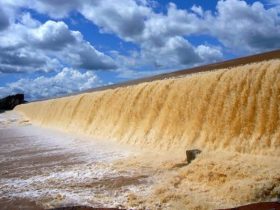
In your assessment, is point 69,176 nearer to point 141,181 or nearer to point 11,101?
point 141,181

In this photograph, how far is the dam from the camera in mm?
9547

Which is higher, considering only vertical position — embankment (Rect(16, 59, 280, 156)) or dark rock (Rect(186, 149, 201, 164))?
embankment (Rect(16, 59, 280, 156))

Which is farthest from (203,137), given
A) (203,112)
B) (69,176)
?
(69,176)

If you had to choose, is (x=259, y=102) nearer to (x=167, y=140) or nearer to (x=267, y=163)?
(x=267, y=163)

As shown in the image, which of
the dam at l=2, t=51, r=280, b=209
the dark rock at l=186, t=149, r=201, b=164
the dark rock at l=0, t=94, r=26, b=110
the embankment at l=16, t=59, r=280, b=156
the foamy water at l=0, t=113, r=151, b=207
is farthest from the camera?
the dark rock at l=0, t=94, r=26, b=110

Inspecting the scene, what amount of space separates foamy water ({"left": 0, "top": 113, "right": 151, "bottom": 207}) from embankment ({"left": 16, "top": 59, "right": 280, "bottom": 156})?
1.56 meters

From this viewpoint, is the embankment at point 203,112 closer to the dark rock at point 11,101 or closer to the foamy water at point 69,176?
the foamy water at point 69,176

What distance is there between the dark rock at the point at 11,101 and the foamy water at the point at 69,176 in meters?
58.7

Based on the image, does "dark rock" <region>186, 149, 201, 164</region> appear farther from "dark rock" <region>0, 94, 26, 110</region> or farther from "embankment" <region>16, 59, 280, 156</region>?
"dark rock" <region>0, 94, 26, 110</region>

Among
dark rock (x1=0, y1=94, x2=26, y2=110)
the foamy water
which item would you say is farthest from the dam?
dark rock (x1=0, y1=94, x2=26, y2=110)

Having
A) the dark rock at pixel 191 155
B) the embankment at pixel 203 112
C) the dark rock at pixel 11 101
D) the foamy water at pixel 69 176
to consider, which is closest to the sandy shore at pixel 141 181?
the foamy water at pixel 69 176

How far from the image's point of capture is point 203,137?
14.5 metres

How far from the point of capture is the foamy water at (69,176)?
10.3 meters

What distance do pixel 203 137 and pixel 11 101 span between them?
6743 cm
